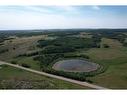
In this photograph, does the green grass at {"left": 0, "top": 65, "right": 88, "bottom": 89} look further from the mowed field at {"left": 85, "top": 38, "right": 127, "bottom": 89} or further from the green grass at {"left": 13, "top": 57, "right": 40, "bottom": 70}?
the mowed field at {"left": 85, "top": 38, "right": 127, "bottom": 89}

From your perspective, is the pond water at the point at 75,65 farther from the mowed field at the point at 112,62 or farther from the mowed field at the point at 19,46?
the mowed field at the point at 19,46

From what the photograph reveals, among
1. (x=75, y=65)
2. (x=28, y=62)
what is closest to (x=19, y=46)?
(x=28, y=62)

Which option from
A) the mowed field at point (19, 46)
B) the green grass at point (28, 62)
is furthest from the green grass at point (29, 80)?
the mowed field at point (19, 46)

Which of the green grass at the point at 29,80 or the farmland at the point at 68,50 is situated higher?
the farmland at the point at 68,50

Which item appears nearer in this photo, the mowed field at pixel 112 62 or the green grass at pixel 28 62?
the mowed field at pixel 112 62

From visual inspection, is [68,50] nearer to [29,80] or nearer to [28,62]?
[28,62]

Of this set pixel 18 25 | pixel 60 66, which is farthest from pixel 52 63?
pixel 18 25

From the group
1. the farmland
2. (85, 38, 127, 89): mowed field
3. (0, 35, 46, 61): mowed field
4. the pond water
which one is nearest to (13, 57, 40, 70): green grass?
the farmland
